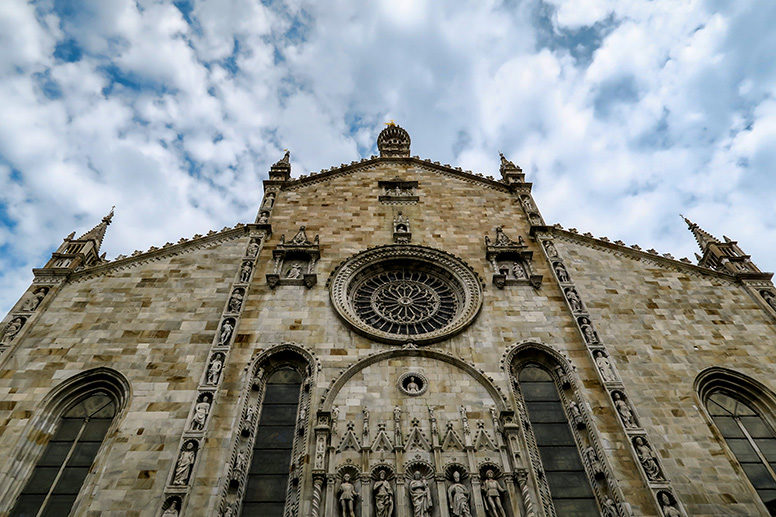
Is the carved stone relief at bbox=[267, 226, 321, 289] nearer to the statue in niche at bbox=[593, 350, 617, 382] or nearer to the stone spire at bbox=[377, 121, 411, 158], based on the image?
the statue in niche at bbox=[593, 350, 617, 382]

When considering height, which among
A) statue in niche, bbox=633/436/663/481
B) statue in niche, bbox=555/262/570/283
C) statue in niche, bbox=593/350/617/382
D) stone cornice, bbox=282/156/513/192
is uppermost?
stone cornice, bbox=282/156/513/192

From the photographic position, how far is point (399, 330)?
14.8 meters

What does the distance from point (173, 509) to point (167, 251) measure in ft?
28.2

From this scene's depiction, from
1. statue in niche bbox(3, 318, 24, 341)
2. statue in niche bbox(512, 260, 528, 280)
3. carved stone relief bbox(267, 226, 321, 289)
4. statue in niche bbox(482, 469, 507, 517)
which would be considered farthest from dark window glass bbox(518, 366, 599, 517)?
statue in niche bbox(3, 318, 24, 341)

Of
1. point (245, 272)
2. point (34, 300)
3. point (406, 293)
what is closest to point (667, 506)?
point (406, 293)

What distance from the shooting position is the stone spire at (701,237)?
60.2 ft

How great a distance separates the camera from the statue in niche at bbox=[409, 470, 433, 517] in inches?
406

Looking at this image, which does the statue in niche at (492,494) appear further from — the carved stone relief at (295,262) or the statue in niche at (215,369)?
the carved stone relief at (295,262)

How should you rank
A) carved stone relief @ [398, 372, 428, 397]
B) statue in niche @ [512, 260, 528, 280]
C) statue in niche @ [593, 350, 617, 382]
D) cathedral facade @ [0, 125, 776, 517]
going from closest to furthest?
cathedral facade @ [0, 125, 776, 517], carved stone relief @ [398, 372, 428, 397], statue in niche @ [593, 350, 617, 382], statue in niche @ [512, 260, 528, 280]

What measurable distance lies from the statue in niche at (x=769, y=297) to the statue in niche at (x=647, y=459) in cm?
713

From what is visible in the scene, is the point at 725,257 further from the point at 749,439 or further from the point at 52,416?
the point at 52,416

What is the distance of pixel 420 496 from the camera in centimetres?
1052

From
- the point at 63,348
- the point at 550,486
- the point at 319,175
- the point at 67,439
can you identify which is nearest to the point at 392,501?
the point at 550,486

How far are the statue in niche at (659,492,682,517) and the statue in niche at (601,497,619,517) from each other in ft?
2.83
